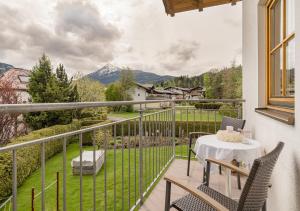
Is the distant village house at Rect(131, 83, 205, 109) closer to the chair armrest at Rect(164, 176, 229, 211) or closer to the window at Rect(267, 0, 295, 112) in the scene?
the window at Rect(267, 0, 295, 112)

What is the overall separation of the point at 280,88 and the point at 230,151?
2.84ft

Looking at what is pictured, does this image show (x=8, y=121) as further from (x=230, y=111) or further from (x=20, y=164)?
(x=230, y=111)

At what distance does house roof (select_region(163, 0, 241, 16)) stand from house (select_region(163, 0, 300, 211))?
5.57ft

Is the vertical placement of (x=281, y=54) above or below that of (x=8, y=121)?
above

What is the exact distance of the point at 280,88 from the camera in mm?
2273

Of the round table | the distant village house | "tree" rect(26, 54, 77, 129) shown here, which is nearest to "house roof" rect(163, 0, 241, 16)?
the round table

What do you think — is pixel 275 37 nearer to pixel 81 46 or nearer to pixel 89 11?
pixel 89 11

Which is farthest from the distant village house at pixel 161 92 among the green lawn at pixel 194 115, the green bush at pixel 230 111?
the green bush at pixel 230 111

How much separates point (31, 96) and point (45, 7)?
1844cm

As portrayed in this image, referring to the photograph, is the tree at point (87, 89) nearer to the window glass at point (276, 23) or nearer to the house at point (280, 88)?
the house at point (280, 88)

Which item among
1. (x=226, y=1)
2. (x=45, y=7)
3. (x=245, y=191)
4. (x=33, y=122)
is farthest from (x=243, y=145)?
(x=45, y=7)

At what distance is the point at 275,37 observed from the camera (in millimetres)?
2445

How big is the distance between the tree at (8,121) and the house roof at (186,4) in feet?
25.1

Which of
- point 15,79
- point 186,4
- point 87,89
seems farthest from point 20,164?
point 87,89
